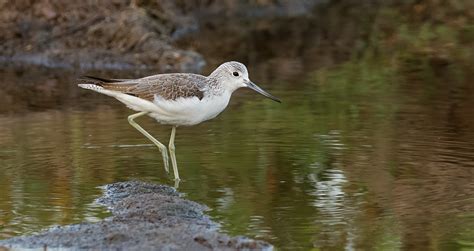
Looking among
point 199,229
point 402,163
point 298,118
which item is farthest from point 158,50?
point 199,229

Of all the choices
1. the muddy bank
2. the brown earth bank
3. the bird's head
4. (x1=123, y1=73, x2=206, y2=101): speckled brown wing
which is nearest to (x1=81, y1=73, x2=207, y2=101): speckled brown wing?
(x1=123, y1=73, x2=206, y2=101): speckled brown wing

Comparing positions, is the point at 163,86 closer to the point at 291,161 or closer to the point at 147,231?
the point at 291,161

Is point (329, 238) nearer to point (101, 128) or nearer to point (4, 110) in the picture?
point (101, 128)

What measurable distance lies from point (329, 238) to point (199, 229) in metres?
0.92

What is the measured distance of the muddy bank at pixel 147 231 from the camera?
747 centimetres

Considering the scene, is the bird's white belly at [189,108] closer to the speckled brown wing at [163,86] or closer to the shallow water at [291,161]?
the speckled brown wing at [163,86]

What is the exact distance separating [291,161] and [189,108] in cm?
124

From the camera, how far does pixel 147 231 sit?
7785 millimetres

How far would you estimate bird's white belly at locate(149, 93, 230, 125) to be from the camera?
32.0 ft

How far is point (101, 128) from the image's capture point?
12.3 meters

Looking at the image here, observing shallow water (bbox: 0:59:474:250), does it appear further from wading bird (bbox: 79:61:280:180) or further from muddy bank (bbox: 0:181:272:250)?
wading bird (bbox: 79:61:280:180)

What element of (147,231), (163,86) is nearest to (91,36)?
(163,86)

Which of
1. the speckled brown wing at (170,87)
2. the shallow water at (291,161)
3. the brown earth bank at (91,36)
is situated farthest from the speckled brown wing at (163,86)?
the brown earth bank at (91,36)

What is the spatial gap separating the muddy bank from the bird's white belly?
3.40ft
